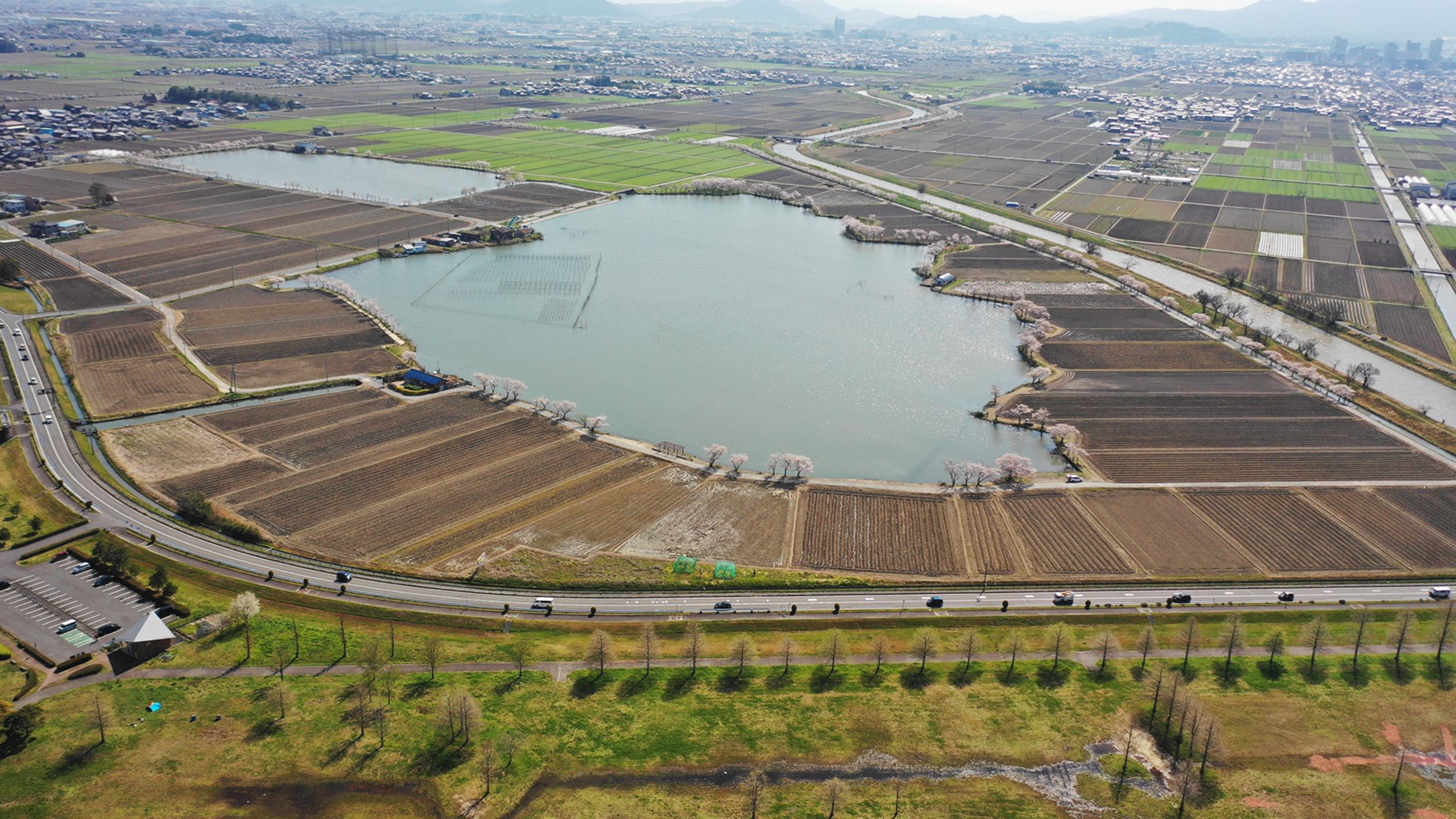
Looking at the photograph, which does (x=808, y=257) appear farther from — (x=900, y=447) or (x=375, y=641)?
(x=375, y=641)

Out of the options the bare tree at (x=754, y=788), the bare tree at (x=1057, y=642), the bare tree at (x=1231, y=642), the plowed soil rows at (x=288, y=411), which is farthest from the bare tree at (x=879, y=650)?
the plowed soil rows at (x=288, y=411)

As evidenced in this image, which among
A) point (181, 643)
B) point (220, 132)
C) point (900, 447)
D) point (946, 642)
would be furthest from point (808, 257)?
point (220, 132)

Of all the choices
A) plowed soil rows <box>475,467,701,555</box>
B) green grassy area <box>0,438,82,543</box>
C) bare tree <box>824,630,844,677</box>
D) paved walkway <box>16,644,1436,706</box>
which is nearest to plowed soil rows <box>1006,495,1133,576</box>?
paved walkway <box>16,644,1436,706</box>

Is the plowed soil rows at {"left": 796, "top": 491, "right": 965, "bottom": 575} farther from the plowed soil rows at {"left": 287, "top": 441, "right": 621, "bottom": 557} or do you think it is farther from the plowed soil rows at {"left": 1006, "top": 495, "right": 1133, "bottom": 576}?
the plowed soil rows at {"left": 287, "top": 441, "right": 621, "bottom": 557}

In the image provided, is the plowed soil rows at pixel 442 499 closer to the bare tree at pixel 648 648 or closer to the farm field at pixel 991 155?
the bare tree at pixel 648 648

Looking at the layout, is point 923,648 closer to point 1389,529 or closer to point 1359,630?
point 1359,630
